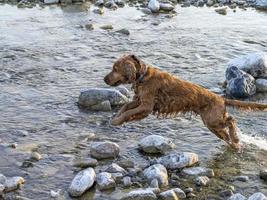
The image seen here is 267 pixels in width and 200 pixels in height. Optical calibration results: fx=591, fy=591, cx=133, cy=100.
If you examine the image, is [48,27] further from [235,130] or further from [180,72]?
[235,130]

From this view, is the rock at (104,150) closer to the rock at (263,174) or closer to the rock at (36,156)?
the rock at (36,156)

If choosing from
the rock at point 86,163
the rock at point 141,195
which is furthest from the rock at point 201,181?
the rock at point 86,163

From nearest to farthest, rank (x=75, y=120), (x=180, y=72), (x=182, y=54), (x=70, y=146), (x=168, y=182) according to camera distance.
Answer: (x=168, y=182) → (x=70, y=146) → (x=75, y=120) → (x=180, y=72) → (x=182, y=54)

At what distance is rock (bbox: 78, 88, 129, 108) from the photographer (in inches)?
400

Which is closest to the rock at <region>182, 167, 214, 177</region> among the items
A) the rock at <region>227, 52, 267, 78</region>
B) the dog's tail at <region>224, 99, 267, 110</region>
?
the dog's tail at <region>224, 99, 267, 110</region>

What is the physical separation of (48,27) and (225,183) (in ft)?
30.1

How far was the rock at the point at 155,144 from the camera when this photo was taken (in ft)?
27.5

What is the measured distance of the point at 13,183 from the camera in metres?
7.18

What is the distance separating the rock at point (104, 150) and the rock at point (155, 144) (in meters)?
0.39

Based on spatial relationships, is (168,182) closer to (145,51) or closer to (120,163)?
(120,163)

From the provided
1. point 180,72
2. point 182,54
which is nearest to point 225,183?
point 180,72

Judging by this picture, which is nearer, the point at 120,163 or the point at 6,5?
the point at 120,163

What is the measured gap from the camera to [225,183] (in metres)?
7.65

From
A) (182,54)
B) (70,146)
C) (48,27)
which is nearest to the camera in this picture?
(70,146)
